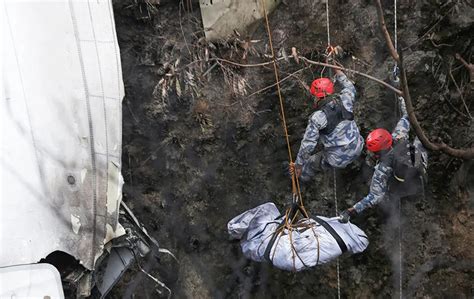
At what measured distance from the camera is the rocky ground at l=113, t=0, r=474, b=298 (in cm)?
560

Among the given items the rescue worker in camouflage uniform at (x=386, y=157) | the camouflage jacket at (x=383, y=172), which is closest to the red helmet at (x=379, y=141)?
the rescue worker in camouflage uniform at (x=386, y=157)

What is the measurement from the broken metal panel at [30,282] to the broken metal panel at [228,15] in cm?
310

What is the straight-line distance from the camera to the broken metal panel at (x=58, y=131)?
12.2ft

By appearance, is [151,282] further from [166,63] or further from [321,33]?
[321,33]

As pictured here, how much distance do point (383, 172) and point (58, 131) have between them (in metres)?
2.81

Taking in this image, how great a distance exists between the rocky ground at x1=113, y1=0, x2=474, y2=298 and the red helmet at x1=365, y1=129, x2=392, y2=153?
87cm

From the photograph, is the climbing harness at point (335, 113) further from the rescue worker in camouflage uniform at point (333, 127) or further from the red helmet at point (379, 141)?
the red helmet at point (379, 141)

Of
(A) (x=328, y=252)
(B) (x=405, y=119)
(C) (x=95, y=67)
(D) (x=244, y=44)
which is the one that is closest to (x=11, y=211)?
(C) (x=95, y=67)

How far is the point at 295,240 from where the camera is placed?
4.85m

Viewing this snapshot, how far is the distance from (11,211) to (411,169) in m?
3.30

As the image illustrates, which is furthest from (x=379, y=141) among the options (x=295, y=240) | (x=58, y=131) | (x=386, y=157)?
(x=58, y=131)

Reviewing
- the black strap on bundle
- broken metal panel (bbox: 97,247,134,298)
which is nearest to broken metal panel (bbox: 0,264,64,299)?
broken metal panel (bbox: 97,247,134,298)

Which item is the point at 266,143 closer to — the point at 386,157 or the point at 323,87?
the point at 323,87

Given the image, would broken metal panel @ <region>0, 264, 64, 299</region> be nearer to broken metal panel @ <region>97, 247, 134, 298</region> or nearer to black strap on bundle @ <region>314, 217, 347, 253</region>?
broken metal panel @ <region>97, 247, 134, 298</region>
